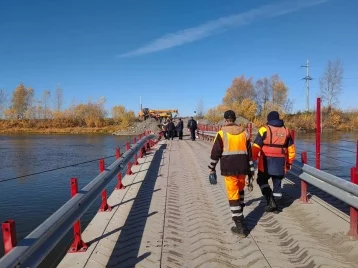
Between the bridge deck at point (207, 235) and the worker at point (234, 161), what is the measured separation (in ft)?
1.22

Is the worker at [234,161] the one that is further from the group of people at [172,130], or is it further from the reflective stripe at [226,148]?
the group of people at [172,130]

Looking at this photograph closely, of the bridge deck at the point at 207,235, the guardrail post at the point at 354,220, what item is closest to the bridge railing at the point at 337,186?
the guardrail post at the point at 354,220

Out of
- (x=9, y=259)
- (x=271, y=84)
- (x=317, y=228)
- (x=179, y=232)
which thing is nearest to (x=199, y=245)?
(x=179, y=232)

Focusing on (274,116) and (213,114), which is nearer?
(274,116)

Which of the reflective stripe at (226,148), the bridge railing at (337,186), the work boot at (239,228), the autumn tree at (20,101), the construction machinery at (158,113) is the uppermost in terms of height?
the autumn tree at (20,101)

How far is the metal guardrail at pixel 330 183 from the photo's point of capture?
4.45 metres

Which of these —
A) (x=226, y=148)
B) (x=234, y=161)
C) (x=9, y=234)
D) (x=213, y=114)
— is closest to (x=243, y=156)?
(x=234, y=161)

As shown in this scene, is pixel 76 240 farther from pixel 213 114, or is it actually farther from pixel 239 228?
pixel 213 114

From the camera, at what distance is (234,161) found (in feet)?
16.4

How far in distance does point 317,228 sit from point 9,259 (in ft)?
13.8

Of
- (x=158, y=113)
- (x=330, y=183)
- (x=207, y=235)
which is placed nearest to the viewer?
(x=207, y=235)

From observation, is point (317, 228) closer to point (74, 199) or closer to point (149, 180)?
point (74, 199)

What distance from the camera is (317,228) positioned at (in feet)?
16.6

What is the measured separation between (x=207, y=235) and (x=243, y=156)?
4.08ft
